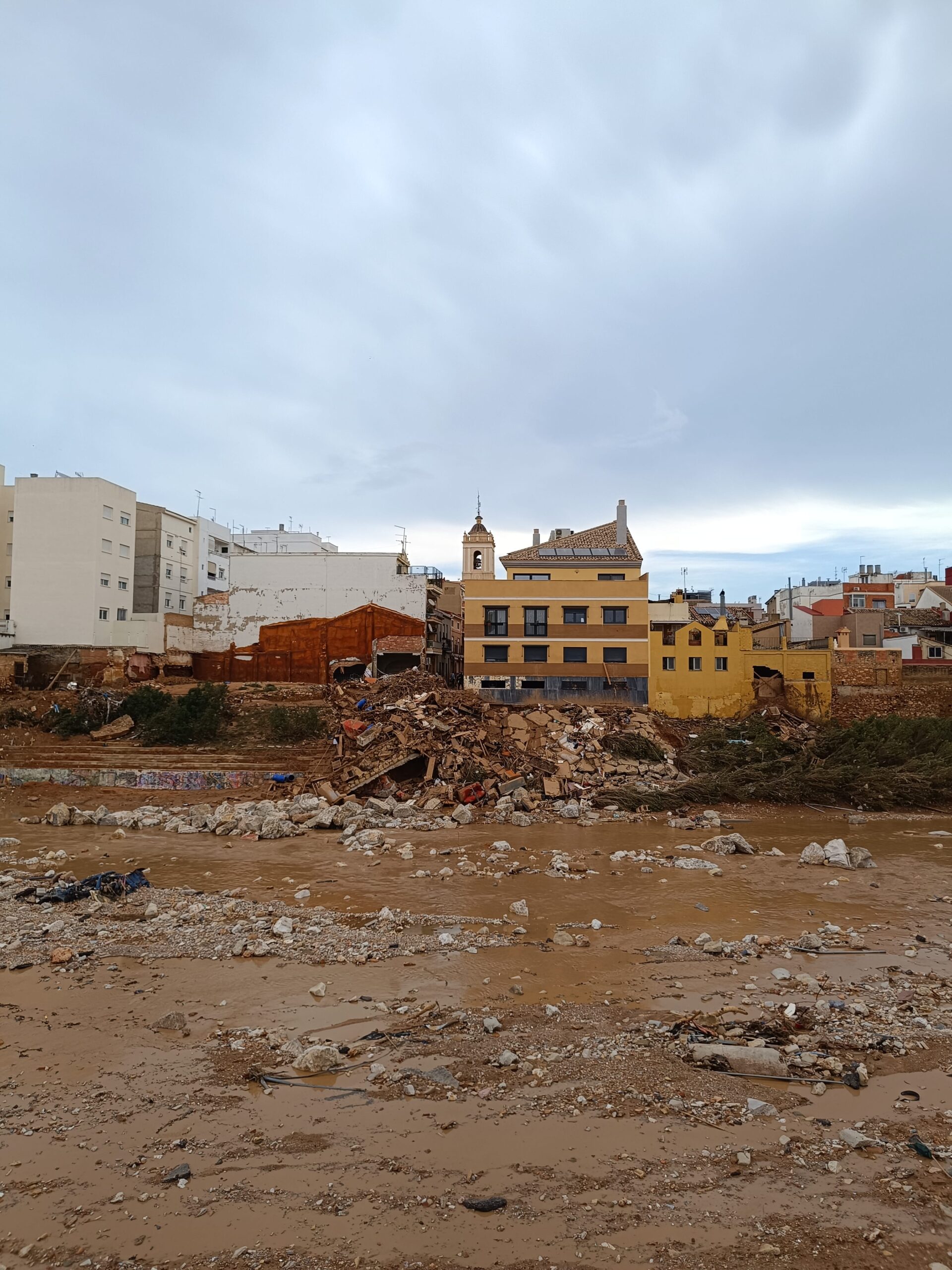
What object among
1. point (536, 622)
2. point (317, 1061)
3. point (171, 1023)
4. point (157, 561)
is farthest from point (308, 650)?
point (317, 1061)

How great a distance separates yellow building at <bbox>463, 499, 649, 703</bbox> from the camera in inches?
1448

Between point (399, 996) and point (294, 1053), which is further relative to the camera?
point (399, 996)

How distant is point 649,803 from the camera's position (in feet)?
79.4

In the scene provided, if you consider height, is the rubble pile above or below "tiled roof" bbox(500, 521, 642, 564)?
below

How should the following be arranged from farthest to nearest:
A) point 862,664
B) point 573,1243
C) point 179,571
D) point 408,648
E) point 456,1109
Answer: point 179,571, point 408,648, point 862,664, point 456,1109, point 573,1243

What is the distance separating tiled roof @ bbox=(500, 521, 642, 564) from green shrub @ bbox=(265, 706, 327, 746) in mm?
15069

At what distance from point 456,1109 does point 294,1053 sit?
83.6 inches

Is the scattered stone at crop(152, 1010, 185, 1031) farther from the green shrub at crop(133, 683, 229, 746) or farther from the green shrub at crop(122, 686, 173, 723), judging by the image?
the green shrub at crop(122, 686, 173, 723)

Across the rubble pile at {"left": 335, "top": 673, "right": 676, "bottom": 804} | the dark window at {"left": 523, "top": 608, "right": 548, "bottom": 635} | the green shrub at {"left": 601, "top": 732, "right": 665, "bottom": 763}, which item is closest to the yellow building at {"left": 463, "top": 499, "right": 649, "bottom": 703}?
the dark window at {"left": 523, "top": 608, "right": 548, "bottom": 635}

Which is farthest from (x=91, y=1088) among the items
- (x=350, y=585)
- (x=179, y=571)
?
(x=179, y=571)

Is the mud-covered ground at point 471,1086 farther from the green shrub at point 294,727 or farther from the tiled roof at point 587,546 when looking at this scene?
the tiled roof at point 587,546

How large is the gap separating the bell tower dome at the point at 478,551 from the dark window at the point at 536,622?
461 inches

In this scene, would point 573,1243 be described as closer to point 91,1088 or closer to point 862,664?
point 91,1088

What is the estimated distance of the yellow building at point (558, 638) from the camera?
36.8m
